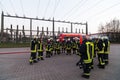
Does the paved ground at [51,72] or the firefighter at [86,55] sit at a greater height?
the firefighter at [86,55]

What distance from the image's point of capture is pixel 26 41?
4291cm

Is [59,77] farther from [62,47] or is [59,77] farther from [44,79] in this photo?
[62,47]

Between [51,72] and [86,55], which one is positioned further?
[51,72]

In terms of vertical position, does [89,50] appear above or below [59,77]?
above

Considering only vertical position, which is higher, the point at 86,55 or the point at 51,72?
the point at 86,55

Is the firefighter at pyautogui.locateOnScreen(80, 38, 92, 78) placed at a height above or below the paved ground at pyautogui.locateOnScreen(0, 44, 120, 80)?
above

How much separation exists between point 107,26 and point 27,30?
125ft

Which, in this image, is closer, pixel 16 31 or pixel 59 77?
pixel 59 77

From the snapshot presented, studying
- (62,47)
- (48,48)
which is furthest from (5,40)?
(48,48)

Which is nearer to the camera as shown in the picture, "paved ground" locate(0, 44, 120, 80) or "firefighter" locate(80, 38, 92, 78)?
"firefighter" locate(80, 38, 92, 78)

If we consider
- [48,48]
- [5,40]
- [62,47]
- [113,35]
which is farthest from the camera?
[113,35]

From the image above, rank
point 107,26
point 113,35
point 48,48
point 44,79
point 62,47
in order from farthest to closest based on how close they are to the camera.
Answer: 1. point 107,26
2. point 113,35
3. point 62,47
4. point 48,48
5. point 44,79

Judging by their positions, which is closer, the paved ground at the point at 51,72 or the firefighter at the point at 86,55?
the firefighter at the point at 86,55

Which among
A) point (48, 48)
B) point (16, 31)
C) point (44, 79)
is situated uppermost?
point (16, 31)
